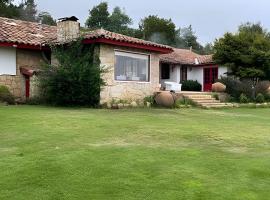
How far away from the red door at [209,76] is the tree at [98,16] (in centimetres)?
3074

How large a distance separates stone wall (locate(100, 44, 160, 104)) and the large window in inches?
9.2

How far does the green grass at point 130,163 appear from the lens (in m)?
5.20

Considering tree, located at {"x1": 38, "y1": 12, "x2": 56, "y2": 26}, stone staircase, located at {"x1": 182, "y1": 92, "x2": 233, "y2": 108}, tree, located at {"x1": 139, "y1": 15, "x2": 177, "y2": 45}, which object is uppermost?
tree, located at {"x1": 38, "y1": 12, "x2": 56, "y2": 26}

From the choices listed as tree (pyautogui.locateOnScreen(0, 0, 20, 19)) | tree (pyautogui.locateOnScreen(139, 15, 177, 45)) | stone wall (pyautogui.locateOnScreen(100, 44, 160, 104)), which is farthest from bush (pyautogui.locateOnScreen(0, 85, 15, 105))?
tree (pyautogui.locateOnScreen(139, 15, 177, 45))

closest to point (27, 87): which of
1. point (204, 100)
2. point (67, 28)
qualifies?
point (67, 28)

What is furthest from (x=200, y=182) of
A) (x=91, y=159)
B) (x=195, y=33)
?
(x=195, y=33)

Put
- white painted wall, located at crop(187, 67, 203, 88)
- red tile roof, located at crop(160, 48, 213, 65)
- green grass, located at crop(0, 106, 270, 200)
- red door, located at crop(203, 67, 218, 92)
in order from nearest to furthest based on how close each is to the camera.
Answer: green grass, located at crop(0, 106, 270, 200)
red tile roof, located at crop(160, 48, 213, 65)
red door, located at crop(203, 67, 218, 92)
white painted wall, located at crop(187, 67, 203, 88)

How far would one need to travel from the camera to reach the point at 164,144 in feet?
27.3

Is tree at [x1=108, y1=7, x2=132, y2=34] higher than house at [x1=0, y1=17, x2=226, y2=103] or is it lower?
higher

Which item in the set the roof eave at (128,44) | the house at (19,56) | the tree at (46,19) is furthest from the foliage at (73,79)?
the tree at (46,19)

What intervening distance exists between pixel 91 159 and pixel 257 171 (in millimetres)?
2664

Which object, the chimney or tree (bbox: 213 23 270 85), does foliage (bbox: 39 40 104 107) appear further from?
tree (bbox: 213 23 270 85)

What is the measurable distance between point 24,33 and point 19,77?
247cm

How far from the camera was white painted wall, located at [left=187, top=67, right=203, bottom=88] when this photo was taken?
34062 mm
